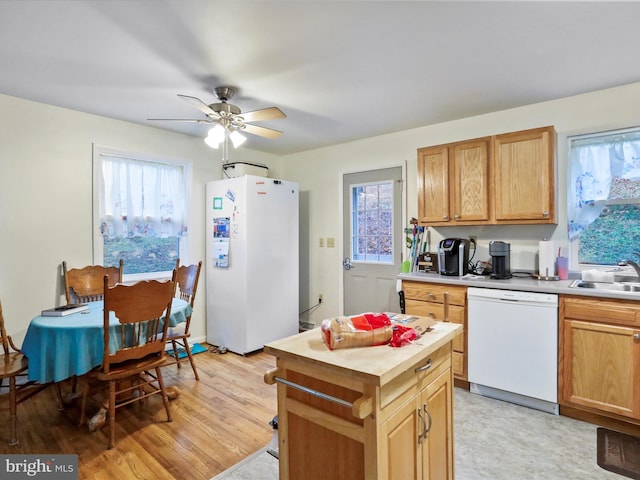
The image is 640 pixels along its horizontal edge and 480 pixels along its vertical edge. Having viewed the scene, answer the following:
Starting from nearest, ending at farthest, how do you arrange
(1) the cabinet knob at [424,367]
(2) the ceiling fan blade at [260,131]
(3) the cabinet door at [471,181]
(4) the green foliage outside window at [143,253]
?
(1) the cabinet knob at [424,367] → (2) the ceiling fan blade at [260,131] → (3) the cabinet door at [471,181] → (4) the green foliage outside window at [143,253]

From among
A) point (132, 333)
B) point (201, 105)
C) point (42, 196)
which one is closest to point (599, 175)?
point (201, 105)

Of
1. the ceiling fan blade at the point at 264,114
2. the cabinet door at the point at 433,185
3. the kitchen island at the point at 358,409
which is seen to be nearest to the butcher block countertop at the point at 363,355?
the kitchen island at the point at 358,409

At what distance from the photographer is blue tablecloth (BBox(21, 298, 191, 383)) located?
6.75 feet

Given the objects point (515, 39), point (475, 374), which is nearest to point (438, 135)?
point (515, 39)

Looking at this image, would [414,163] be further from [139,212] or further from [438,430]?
[139,212]

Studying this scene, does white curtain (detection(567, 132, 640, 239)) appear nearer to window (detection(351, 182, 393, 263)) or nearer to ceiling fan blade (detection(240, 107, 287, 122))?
window (detection(351, 182, 393, 263))

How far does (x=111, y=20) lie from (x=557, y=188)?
134 inches

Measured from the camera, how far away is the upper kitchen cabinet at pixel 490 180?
268 centimetres

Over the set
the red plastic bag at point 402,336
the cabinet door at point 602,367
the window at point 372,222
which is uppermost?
the window at point 372,222

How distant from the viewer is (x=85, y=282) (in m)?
3.06

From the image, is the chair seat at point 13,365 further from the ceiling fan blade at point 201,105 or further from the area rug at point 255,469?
the ceiling fan blade at point 201,105

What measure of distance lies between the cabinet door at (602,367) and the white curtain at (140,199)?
Answer: 12.5ft

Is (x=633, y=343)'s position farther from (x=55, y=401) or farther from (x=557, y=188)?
(x=55, y=401)

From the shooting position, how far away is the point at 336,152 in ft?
14.4
